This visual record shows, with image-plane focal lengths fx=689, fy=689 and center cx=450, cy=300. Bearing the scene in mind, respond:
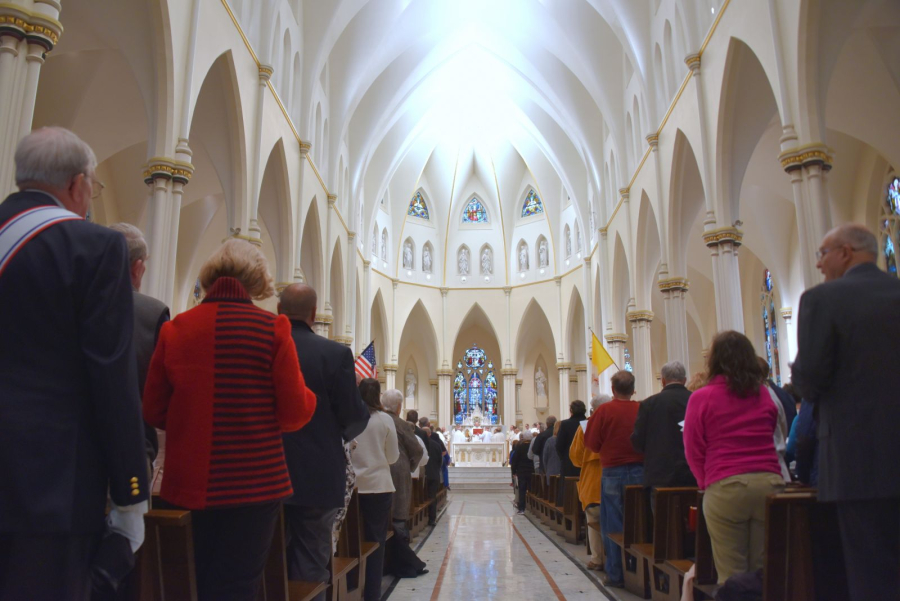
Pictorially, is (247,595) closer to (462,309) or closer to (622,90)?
(622,90)

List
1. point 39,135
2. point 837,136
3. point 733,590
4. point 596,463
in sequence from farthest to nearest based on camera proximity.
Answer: point 837,136 → point 596,463 → point 733,590 → point 39,135

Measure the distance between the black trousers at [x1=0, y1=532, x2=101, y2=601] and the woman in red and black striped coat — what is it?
2.27ft

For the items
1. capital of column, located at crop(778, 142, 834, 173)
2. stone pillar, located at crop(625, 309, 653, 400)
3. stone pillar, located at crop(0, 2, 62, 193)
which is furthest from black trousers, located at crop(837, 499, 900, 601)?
stone pillar, located at crop(625, 309, 653, 400)

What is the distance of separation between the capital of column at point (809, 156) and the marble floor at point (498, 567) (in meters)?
5.40

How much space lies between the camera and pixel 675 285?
14.5 m

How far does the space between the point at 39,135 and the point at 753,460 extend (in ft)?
11.2

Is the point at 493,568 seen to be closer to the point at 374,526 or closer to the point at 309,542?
the point at 374,526

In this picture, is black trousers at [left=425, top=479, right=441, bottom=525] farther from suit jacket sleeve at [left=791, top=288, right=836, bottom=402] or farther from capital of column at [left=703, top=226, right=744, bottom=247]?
suit jacket sleeve at [left=791, top=288, right=836, bottom=402]

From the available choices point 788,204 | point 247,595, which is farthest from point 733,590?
point 788,204

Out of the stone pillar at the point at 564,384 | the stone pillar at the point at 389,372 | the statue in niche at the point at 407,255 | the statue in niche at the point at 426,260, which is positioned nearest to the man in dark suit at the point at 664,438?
the stone pillar at the point at 564,384

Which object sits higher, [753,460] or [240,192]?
[240,192]

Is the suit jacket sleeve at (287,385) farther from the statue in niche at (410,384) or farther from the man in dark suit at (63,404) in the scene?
the statue in niche at (410,384)

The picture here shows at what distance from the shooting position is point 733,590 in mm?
3270

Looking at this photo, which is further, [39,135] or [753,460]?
[753,460]
